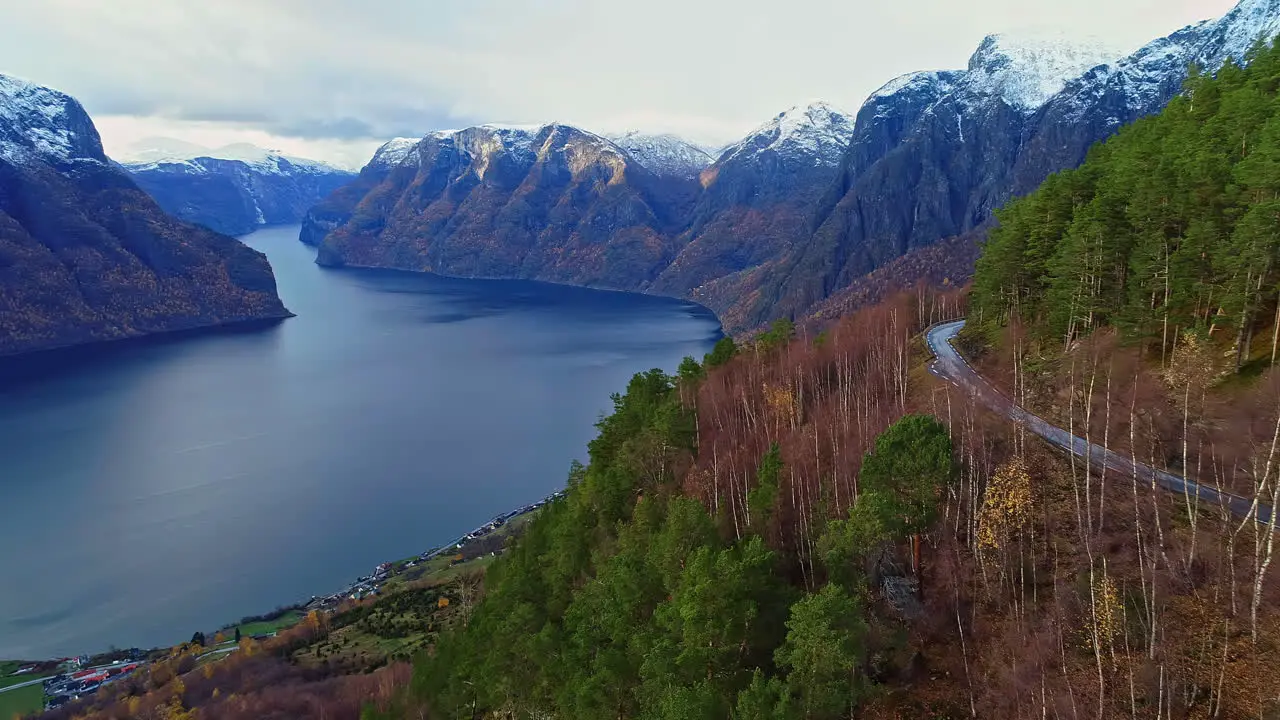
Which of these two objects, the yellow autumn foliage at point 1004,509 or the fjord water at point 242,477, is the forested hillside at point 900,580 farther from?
the fjord water at point 242,477

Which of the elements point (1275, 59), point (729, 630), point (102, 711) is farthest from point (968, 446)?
point (102, 711)

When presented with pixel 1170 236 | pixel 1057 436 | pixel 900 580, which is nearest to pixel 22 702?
pixel 900 580

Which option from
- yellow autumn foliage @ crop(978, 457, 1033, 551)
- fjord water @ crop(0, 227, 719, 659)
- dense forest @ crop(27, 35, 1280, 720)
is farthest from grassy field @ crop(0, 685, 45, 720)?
yellow autumn foliage @ crop(978, 457, 1033, 551)

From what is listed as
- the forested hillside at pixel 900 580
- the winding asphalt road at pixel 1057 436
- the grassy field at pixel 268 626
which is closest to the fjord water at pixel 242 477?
the grassy field at pixel 268 626

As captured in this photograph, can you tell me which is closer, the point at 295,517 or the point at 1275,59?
the point at 1275,59

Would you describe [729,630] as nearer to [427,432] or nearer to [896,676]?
[896,676]

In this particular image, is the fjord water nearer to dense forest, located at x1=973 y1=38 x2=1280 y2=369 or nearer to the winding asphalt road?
the winding asphalt road

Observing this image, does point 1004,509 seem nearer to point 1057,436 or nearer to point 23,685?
point 1057,436
